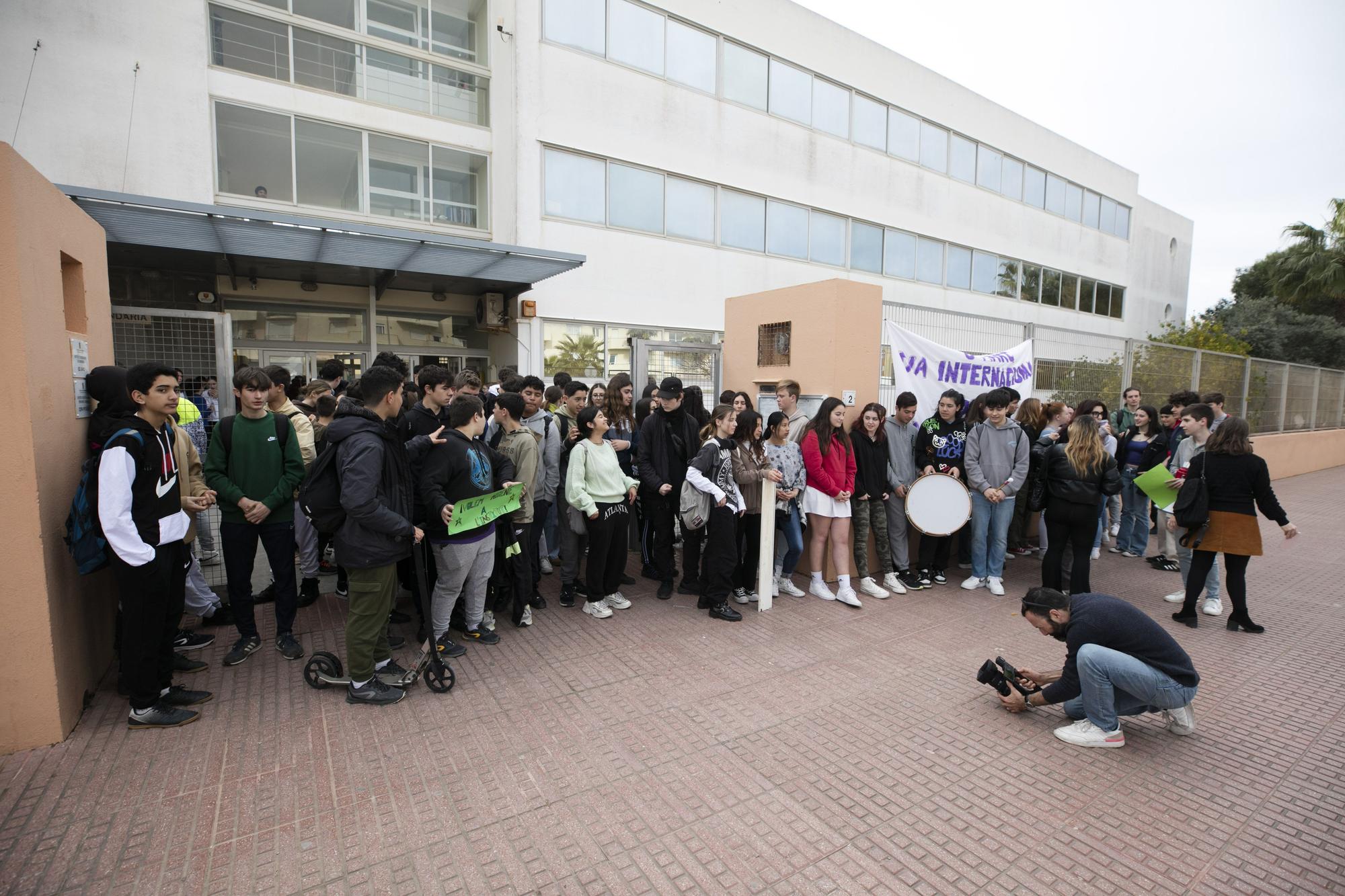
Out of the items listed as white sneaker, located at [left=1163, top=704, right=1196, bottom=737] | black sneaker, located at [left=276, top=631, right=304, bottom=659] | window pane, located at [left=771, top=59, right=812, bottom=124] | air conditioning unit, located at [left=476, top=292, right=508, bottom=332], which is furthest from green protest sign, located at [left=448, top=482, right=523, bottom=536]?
window pane, located at [left=771, top=59, right=812, bottom=124]

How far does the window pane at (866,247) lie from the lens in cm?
1719

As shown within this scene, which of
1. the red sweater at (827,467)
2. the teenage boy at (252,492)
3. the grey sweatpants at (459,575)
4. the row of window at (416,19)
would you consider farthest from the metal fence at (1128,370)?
the row of window at (416,19)

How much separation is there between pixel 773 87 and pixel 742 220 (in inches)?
137

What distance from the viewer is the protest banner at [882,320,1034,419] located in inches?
277

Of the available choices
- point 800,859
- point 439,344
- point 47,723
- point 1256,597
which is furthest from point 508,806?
point 439,344

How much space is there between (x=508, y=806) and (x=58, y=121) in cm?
1234

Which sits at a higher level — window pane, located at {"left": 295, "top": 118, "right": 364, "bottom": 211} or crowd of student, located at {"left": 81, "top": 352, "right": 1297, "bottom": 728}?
window pane, located at {"left": 295, "top": 118, "right": 364, "bottom": 211}

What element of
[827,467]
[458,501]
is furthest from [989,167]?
[458,501]

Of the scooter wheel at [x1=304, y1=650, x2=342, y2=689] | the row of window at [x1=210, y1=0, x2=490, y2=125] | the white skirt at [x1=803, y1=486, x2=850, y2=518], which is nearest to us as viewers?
the scooter wheel at [x1=304, y1=650, x2=342, y2=689]

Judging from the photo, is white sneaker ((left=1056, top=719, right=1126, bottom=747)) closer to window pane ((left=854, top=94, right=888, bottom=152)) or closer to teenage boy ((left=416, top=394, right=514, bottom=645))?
teenage boy ((left=416, top=394, right=514, bottom=645))

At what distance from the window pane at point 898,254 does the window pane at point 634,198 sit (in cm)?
747

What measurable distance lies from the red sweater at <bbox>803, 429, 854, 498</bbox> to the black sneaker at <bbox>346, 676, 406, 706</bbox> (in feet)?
12.7

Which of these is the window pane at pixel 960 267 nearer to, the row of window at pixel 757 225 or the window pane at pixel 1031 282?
the row of window at pixel 757 225

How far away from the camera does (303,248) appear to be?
9.06 m
